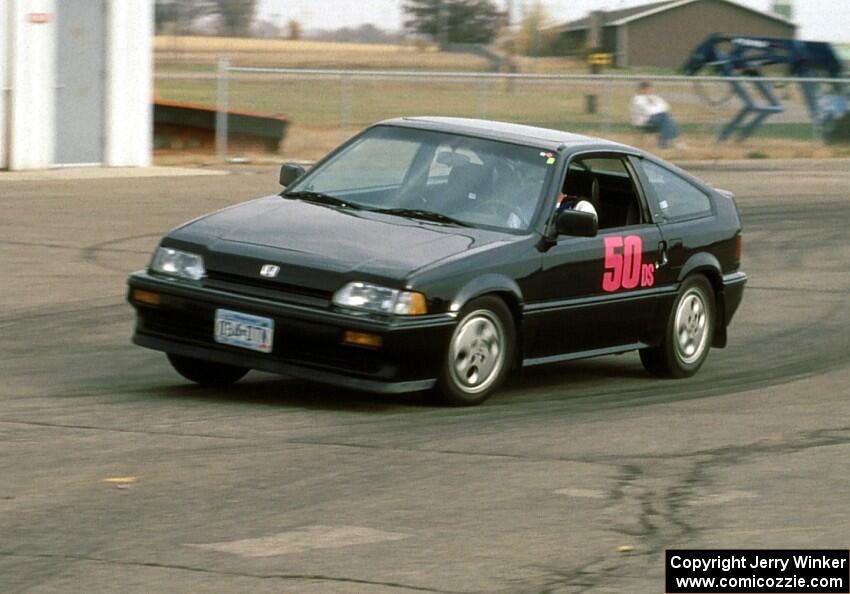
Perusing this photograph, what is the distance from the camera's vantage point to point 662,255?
394 inches

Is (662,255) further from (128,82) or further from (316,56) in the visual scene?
(316,56)

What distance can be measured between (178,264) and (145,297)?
26 cm

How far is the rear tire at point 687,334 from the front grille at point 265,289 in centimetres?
261

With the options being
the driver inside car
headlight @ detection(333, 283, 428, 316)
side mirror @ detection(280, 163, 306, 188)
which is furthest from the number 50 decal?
side mirror @ detection(280, 163, 306, 188)

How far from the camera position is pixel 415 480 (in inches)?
270

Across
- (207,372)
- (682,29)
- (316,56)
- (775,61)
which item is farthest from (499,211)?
(682,29)

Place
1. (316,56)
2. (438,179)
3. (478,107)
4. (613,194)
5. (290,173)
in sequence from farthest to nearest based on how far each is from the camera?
(316,56)
(478,107)
(613,194)
(290,173)
(438,179)

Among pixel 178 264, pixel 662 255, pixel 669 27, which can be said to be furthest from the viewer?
pixel 669 27

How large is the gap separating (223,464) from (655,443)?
2.18 meters

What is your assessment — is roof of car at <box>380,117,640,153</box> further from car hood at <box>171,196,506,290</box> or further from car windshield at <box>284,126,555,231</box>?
car hood at <box>171,196,506,290</box>

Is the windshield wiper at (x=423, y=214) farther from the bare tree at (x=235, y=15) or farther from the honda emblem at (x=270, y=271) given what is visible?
the bare tree at (x=235, y=15)

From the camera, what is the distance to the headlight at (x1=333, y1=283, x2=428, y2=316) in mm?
8195

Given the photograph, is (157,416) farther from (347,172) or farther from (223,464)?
(347,172)

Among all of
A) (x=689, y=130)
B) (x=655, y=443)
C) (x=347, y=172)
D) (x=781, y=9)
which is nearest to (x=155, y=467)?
(x=655, y=443)
